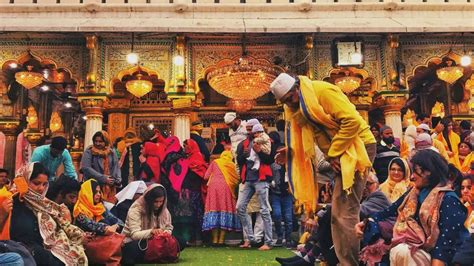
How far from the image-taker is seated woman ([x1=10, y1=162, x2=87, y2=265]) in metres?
3.86

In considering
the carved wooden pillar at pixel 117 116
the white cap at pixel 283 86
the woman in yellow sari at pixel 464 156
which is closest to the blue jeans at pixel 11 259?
the white cap at pixel 283 86

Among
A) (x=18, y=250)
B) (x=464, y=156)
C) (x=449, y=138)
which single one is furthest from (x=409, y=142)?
(x=18, y=250)

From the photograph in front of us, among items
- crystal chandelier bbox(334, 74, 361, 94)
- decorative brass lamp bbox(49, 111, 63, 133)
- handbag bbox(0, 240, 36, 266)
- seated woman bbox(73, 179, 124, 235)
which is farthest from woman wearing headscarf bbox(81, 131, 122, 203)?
decorative brass lamp bbox(49, 111, 63, 133)

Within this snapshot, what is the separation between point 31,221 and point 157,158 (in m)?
2.98

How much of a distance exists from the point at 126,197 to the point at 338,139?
3.38 m

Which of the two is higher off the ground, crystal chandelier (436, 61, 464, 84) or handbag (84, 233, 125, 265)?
crystal chandelier (436, 61, 464, 84)

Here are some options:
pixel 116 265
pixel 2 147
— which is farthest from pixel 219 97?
pixel 116 265

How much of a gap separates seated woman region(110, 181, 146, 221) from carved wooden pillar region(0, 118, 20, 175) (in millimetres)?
6895

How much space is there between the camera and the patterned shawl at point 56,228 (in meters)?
3.97

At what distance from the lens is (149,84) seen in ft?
33.1

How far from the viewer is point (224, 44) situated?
1023 cm

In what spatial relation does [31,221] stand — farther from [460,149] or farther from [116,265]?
[460,149]

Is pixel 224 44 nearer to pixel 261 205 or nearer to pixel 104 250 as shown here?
pixel 261 205

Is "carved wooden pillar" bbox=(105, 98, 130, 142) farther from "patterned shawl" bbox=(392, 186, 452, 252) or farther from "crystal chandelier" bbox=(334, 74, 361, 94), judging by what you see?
"patterned shawl" bbox=(392, 186, 452, 252)
